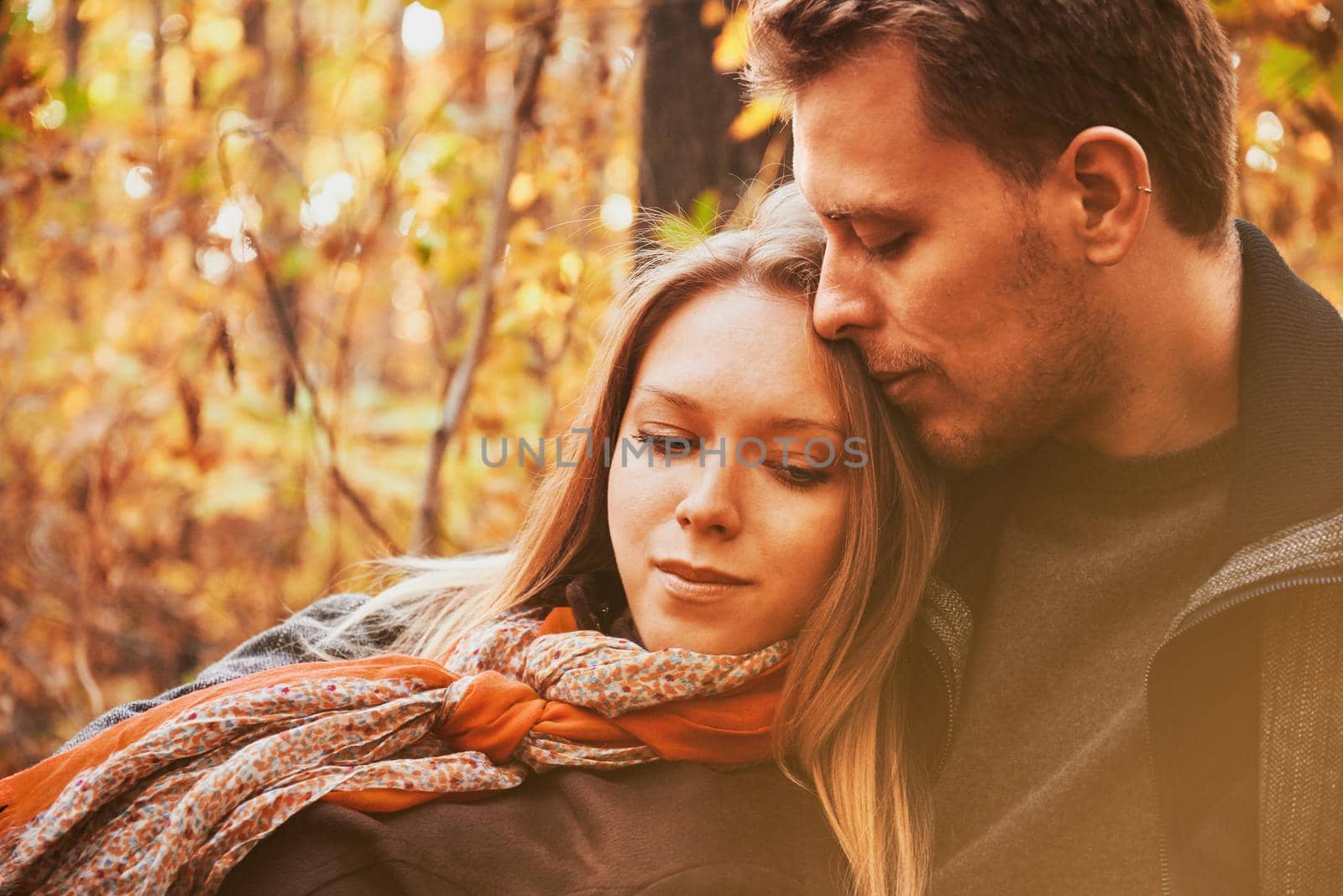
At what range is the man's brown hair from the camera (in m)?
2.06

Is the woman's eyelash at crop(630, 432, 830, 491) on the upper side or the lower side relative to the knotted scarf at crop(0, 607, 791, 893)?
upper

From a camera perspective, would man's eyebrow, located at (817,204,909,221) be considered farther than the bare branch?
No

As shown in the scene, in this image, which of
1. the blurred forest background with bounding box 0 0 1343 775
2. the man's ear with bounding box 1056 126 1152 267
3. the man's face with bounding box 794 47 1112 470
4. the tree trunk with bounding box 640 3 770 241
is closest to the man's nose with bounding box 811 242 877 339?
the man's face with bounding box 794 47 1112 470

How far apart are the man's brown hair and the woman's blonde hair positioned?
1.30ft

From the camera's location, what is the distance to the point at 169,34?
6.29m

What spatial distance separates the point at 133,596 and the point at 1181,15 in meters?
5.69

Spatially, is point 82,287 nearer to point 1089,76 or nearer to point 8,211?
point 8,211

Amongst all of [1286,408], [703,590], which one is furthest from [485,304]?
[1286,408]

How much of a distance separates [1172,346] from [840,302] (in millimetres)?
652

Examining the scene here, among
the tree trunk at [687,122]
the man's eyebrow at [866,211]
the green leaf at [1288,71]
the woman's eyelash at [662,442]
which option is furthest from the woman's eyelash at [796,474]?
the green leaf at [1288,71]

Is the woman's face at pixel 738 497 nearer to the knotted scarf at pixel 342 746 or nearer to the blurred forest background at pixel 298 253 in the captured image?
the knotted scarf at pixel 342 746

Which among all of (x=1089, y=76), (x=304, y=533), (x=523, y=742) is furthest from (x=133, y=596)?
(x=1089, y=76)

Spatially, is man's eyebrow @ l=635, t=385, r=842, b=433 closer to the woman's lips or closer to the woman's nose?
the woman's nose

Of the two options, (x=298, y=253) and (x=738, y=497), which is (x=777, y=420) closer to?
(x=738, y=497)
